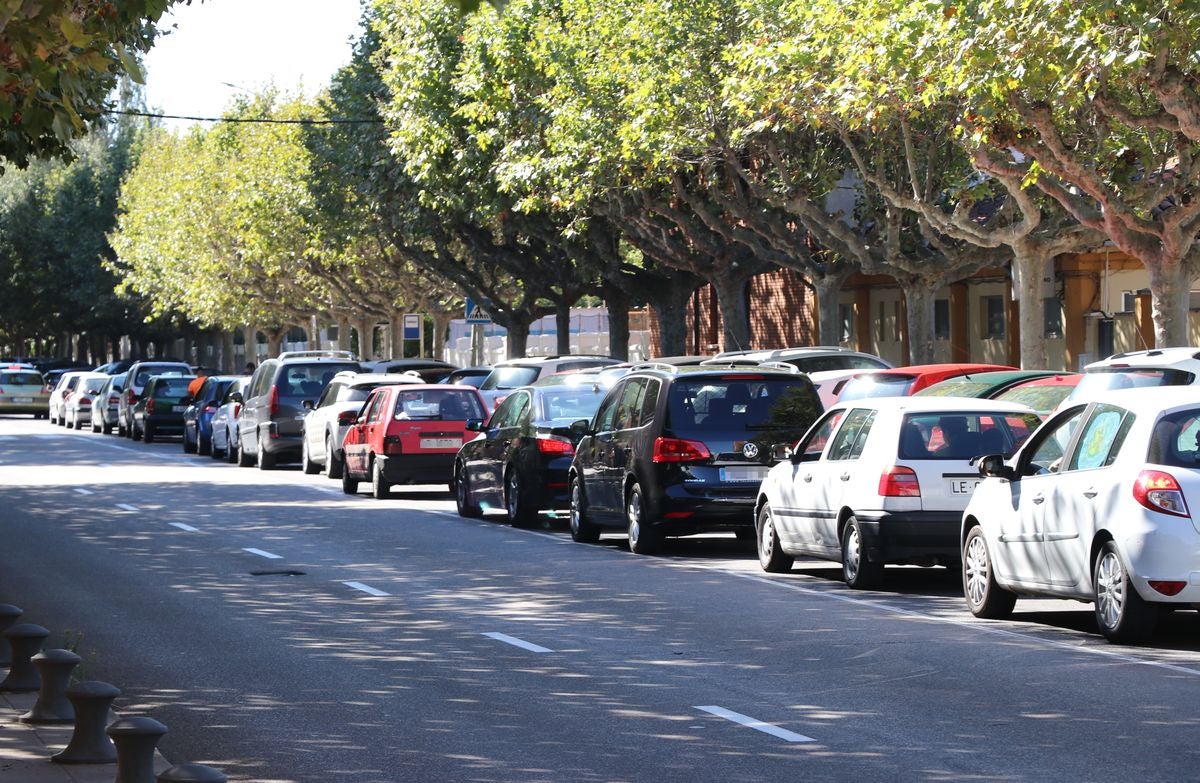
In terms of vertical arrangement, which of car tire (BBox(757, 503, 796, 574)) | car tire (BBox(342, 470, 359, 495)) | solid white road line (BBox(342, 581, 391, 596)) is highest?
car tire (BBox(342, 470, 359, 495))

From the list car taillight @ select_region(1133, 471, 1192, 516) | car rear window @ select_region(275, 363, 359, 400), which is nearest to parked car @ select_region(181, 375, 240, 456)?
car rear window @ select_region(275, 363, 359, 400)

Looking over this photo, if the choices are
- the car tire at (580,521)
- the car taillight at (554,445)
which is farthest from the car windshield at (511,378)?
the car tire at (580,521)

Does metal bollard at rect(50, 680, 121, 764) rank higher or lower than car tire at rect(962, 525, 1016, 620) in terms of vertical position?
lower

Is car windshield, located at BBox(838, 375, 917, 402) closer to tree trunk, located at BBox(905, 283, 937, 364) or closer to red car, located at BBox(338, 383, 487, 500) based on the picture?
red car, located at BBox(338, 383, 487, 500)

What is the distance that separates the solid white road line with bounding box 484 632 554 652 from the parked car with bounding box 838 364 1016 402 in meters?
11.3

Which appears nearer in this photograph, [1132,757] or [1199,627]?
[1132,757]

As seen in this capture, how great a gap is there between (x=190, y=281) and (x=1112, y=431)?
221ft

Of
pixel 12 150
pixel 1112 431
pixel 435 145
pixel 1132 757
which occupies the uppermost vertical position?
pixel 435 145

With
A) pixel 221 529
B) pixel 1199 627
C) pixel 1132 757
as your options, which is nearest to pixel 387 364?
pixel 221 529

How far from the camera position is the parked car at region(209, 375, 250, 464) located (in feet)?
124

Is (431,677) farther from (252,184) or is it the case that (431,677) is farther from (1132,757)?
(252,184)

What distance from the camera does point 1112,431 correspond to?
12227mm

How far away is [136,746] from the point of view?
7125 mm

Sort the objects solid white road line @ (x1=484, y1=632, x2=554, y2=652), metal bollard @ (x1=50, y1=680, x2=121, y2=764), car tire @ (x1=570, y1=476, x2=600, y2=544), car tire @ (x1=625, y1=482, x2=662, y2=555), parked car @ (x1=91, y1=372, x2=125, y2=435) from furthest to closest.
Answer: parked car @ (x1=91, y1=372, x2=125, y2=435), car tire @ (x1=570, y1=476, x2=600, y2=544), car tire @ (x1=625, y1=482, x2=662, y2=555), solid white road line @ (x1=484, y1=632, x2=554, y2=652), metal bollard @ (x1=50, y1=680, x2=121, y2=764)
